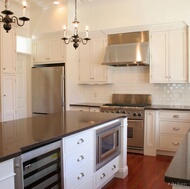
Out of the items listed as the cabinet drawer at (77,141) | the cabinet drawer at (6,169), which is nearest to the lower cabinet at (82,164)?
the cabinet drawer at (77,141)

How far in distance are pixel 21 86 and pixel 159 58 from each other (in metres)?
3.31

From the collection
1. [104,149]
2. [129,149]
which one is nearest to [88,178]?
[104,149]

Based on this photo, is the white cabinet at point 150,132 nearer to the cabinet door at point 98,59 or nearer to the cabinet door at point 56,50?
the cabinet door at point 98,59

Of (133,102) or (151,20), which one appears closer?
(151,20)

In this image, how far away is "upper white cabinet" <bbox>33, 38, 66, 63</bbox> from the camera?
18.4 feet

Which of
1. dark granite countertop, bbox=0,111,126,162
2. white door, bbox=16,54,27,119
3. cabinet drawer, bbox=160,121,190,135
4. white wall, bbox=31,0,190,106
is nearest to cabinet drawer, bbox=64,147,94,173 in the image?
dark granite countertop, bbox=0,111,126,162

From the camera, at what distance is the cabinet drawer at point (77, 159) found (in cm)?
238

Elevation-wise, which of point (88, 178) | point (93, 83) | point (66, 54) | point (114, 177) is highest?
point (66, 54)

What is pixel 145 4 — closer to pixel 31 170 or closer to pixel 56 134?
pixel 56 134

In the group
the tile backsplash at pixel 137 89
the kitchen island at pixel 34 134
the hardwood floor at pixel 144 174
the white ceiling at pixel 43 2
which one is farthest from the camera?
the white ceiling at pixel 43 2

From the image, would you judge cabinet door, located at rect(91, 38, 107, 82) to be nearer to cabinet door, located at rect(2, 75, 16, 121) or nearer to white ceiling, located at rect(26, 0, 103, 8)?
white ceiling, located at rect(26, 0, 103, 8)

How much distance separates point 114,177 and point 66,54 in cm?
304

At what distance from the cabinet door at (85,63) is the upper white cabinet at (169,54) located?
1.53m

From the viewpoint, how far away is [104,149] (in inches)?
123
